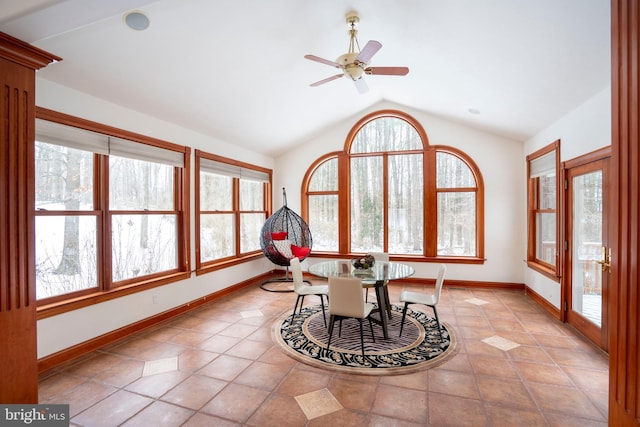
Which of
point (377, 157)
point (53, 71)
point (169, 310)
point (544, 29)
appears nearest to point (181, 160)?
point (53, 71)

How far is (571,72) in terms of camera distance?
2.83 meters

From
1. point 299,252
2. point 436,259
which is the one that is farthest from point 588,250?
point 299,252

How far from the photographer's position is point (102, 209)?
318 centimetres

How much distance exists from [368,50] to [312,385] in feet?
8.95

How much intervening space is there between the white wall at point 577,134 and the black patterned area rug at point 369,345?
1.87 metres

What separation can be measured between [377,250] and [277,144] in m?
2.81

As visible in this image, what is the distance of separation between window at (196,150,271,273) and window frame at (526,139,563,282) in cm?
460

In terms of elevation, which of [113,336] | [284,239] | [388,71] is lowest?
[113,336]

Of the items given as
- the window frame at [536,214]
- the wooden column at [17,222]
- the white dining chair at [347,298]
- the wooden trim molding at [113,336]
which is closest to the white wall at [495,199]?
the window frame at [536,214]

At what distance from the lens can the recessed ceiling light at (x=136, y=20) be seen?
7.61ft

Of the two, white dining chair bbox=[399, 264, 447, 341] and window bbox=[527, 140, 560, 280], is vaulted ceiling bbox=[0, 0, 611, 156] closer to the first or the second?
window bbox=[527, 140, 560, 280]

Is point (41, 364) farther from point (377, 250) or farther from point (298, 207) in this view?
point (377, 250)

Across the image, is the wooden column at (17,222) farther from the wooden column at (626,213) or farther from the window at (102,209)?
the wooden column at (626,213)

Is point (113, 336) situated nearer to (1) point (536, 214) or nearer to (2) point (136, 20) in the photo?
(2) point (136, 20)
